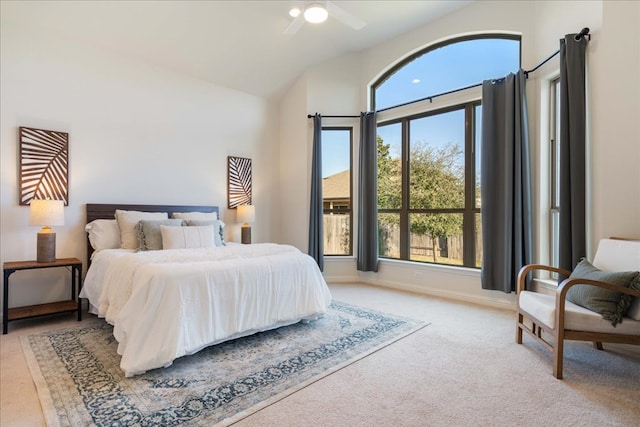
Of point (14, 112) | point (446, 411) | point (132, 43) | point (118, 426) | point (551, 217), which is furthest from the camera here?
point (132, 43)

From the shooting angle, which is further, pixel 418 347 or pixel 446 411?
pixel 418 347

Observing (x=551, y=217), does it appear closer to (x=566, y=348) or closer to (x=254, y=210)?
(x=566, y=348)

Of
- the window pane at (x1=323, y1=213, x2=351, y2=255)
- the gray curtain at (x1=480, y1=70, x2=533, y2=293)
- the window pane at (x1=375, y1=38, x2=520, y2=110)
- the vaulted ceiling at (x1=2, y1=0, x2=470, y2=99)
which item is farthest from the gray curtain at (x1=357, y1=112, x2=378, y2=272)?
the gray curtain at (x1=480, y1=70, x2=533, y2=293)

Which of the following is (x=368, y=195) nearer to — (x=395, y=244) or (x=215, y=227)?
(x=395, y=244)

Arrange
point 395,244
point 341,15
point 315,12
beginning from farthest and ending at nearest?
point 395,244 < point 341,15 < point 315,12

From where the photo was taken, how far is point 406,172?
16.5 feet

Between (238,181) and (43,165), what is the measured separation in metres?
2.39

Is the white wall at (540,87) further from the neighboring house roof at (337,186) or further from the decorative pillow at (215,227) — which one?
the decorative pillow at (215,227)

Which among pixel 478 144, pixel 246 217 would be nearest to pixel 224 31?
pixel 246 217

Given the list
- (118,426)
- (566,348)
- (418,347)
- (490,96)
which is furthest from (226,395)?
(490,96)

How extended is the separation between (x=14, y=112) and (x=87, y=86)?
77 cm

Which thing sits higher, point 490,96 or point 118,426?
point 490,96

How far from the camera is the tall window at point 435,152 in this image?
4.34 metres

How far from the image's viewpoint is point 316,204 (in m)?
5.27
